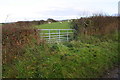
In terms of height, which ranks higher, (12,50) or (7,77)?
(12,50)

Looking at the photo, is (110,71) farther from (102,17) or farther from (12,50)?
(102,17)

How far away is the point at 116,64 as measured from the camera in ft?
32.3

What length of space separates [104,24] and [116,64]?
297 inches

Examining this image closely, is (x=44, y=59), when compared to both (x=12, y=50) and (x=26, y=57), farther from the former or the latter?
(x=12, y=50)

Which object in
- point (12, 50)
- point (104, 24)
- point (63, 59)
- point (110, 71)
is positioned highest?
point (104, 24)

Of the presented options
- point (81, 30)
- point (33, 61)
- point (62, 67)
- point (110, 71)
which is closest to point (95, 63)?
point (110, 71)

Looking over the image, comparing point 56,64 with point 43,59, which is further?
point 43,59

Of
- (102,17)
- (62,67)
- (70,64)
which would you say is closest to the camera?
(62,67)

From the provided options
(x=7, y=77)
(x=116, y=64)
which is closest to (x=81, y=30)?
(x=116, y=64)

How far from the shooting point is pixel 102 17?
17.5 metres

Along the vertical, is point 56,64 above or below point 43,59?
below

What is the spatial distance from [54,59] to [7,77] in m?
2.49

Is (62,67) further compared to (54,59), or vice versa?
(54,59)

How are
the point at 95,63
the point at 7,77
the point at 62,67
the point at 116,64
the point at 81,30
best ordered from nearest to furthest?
the point at 7,77 < the point at 62,67 < the point at 95,63 < the point at 116,64 < the point at 81,30
